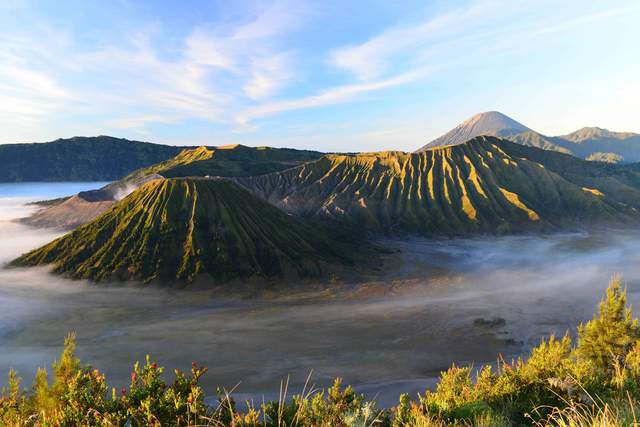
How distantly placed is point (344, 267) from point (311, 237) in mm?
12933

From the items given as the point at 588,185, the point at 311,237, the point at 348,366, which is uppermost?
the point at 588,185

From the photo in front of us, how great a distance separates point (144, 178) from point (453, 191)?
112657 millimetres

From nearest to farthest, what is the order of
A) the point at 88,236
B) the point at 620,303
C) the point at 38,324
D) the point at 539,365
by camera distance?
the point at 539,365 → the point at 620,303 → the point at 38,324 → the point at 88,236

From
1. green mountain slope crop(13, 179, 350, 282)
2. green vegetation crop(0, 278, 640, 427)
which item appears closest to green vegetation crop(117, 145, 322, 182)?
green mountain slope crop(13, 179, 350, 282)

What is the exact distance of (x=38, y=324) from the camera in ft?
163

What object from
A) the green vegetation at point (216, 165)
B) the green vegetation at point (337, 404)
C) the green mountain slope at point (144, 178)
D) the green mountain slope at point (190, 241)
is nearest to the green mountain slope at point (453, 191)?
the green vegetation at point (216, 165)

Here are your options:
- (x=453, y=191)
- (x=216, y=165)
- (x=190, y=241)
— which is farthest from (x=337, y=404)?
(x=216, y=165)

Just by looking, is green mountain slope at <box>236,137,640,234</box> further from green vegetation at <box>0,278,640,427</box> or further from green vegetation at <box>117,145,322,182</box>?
green vegetation at <box>0,278,640,427</box>

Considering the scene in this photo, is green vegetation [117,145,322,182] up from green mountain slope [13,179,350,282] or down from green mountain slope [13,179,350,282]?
up

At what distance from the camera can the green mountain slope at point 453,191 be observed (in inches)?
4493

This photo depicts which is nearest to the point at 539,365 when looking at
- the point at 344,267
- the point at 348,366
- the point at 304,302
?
the point at 348,366

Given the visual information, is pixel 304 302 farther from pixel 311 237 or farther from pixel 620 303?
pixel 620 303

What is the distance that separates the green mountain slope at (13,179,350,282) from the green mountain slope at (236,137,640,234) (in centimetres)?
3639

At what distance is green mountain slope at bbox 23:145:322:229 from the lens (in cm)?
11569
